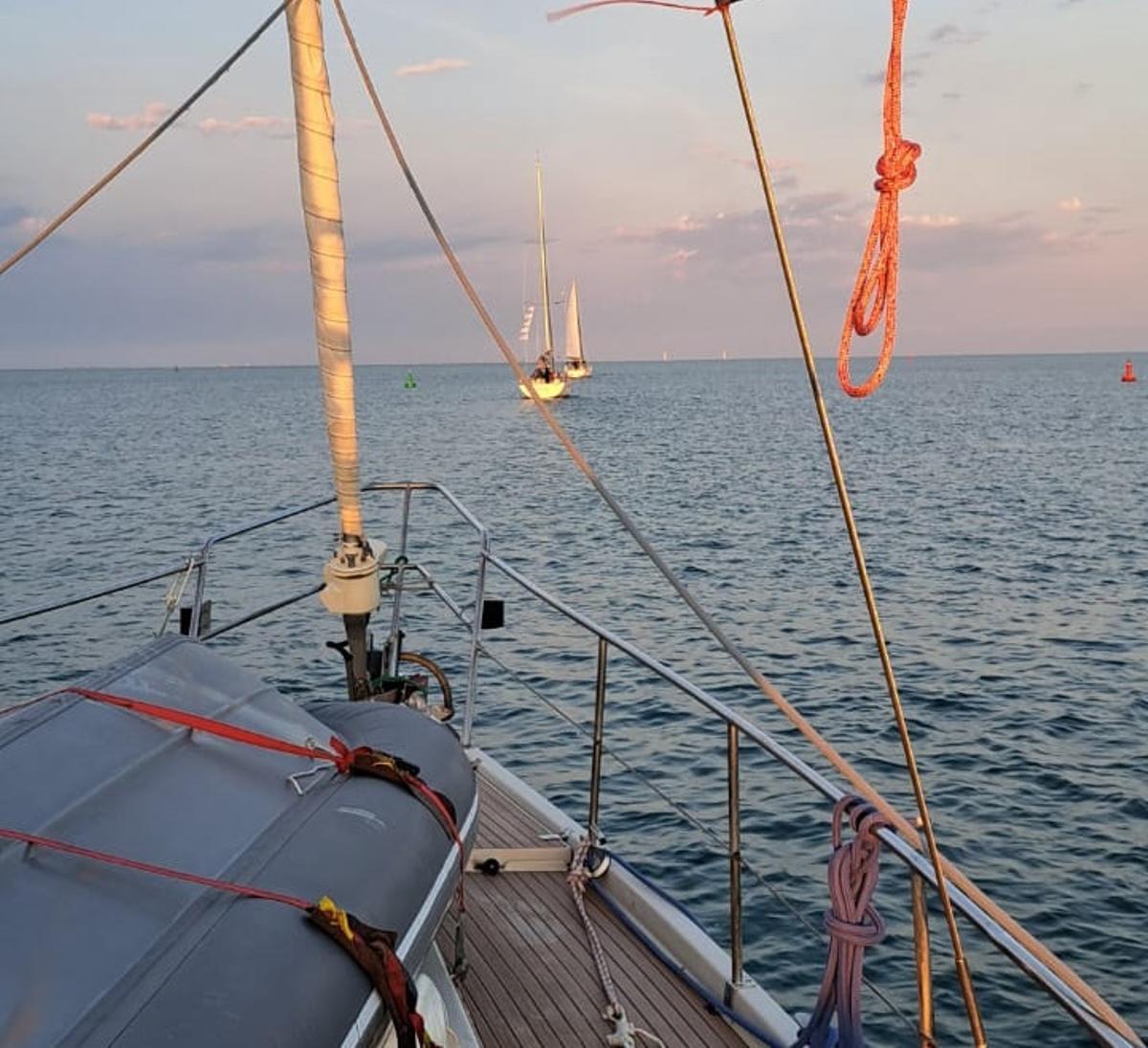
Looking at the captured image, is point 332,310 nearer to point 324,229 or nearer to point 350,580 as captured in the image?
point 324,229

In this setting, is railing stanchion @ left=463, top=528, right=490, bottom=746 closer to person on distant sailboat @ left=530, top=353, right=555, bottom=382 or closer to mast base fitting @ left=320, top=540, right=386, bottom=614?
mast base fitting @ left=320, top=540, right=386, bottom=614

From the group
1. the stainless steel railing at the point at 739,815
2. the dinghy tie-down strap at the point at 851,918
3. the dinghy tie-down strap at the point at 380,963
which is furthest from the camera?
the dinghy tie-down strap at the point at 851,918

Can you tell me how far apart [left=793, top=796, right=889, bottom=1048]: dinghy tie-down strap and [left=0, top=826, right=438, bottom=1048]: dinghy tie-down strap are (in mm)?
953

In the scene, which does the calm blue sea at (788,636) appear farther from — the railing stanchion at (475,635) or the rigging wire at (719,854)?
the railing stanchion at (475,635)

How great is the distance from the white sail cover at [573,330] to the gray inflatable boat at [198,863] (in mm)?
86479

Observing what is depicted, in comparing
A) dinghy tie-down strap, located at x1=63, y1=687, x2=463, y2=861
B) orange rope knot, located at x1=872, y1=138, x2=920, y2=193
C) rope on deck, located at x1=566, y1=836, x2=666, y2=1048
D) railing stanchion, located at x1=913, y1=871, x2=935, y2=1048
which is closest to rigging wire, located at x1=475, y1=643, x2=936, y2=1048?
railing stanchion, located at x1=913, y1=871, x2=935, y2=1048

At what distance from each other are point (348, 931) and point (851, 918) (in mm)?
1129

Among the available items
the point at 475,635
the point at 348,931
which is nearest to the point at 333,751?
the point at 348,931

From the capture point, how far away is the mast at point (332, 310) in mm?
4508

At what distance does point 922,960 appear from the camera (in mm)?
2660

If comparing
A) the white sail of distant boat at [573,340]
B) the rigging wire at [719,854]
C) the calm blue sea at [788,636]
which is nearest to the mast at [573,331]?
the white sail of distant boat at [573,340]

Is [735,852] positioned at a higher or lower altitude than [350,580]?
lower

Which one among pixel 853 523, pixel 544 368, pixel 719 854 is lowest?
pixel 719 854

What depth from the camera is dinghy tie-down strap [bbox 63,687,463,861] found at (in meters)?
3.25
